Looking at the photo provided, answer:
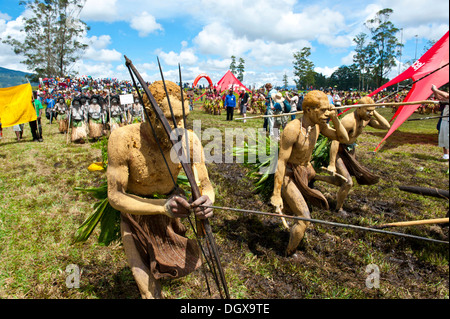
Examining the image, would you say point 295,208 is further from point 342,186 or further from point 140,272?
point 140,272

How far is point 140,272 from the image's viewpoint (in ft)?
6.76

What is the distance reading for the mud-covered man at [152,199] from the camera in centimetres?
190

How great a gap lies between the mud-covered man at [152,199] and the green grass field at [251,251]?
0.99 m

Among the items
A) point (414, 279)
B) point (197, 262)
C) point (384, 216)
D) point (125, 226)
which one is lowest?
point (414, 279)

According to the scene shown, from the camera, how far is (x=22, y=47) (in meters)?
35.1

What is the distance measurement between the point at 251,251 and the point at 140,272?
6.54ft

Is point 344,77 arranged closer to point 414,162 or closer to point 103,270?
point 414,162

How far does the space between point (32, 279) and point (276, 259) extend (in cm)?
286

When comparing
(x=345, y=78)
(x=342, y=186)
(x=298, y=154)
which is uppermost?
(x=345, y=78)

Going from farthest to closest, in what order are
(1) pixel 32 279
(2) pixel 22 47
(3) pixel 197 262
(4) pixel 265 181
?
(2) pixel 22 47 < (4) pixel 265 181 < (1) pixel 32 279 < (3) pixel 197 262

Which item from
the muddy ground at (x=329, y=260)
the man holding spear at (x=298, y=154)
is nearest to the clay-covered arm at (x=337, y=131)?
the man holding spear at (x=298, y=154)

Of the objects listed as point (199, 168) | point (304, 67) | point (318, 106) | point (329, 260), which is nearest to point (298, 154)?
point (318, 106)

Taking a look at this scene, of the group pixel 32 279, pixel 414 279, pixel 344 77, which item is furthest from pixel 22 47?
pixel 344 77

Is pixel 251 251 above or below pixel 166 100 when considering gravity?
below
